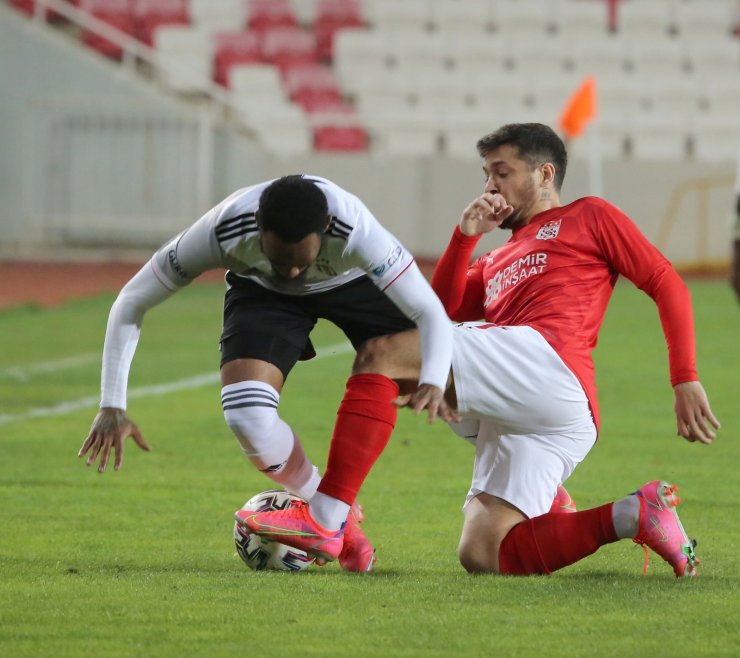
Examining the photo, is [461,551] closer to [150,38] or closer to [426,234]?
[426,234]

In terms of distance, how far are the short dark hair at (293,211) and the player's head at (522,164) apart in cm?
108

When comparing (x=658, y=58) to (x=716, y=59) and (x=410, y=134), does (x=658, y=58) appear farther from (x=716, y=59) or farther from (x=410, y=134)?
(x=410, y=134)

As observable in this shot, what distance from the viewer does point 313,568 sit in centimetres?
464

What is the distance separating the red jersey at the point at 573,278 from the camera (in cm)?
468

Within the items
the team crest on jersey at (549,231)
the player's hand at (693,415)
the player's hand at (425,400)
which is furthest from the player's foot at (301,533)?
the team crest on jersey at (549,231)

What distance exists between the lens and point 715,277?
20281mm

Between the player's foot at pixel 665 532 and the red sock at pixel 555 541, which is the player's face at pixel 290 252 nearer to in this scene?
the red sock at pixel 555 541

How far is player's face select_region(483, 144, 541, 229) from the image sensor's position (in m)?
5.01

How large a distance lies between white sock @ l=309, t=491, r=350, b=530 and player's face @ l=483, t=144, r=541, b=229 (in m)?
1.19

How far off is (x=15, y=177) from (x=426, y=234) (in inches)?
228

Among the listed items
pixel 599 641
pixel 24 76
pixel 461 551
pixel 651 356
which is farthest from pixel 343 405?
pixel 24 76

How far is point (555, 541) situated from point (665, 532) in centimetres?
32

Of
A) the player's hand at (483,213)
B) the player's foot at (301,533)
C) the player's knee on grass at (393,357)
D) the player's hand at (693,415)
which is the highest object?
the player's hand at (483,213)

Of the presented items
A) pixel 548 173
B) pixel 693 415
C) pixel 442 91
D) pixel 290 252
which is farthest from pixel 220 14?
pixel 290 252
